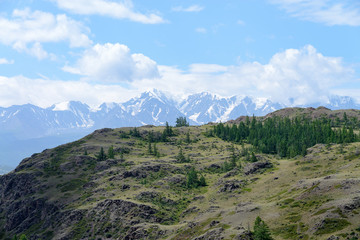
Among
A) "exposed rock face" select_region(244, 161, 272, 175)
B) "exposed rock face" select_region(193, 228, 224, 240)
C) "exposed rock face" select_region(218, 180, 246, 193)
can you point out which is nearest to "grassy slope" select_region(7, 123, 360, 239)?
"exposed rock face" select_region(193, 228, 224, 240)

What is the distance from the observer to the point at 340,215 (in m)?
90.4

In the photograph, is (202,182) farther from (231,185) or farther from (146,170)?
(146,170)

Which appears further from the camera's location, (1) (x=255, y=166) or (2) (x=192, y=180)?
(2) (x=192, y=180)

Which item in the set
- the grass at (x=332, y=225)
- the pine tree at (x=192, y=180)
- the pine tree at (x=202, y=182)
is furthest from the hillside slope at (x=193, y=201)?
the pine tree at (x=202, y=182)

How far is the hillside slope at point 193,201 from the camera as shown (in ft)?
323

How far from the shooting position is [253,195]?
139 m

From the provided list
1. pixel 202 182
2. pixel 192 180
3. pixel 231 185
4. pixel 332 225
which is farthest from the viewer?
pixel 192 180

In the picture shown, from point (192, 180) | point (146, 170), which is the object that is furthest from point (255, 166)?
point (146, 170)

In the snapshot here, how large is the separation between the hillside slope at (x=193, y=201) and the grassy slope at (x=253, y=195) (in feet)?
1.07

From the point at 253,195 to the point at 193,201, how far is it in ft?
99.9

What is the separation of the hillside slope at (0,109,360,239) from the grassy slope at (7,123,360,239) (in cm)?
33

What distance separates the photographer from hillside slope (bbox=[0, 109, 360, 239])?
98375mm

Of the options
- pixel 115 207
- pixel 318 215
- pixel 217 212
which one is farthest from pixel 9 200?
pixel 318 215

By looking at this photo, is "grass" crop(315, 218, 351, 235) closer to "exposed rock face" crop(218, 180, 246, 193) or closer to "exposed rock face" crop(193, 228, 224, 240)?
"exposed rock face" crop(193, 228, 224, 240)
